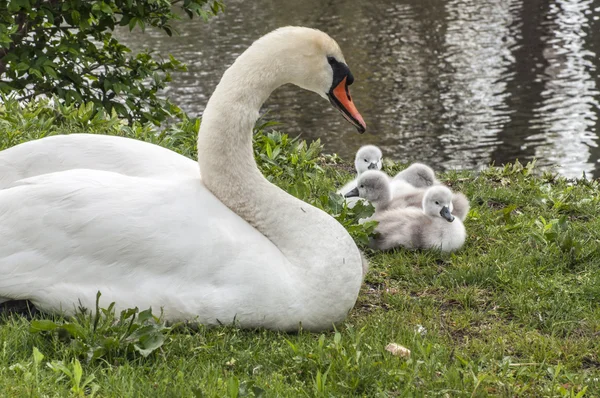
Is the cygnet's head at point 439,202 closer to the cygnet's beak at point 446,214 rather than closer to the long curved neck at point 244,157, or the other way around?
the cygnet's beak at point 446,214

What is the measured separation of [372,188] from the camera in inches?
240

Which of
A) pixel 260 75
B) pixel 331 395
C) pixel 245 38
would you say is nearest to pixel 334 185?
pixel 260 75

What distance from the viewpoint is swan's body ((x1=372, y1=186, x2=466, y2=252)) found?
5441 millimetres

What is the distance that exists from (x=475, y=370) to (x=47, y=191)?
2139 mm

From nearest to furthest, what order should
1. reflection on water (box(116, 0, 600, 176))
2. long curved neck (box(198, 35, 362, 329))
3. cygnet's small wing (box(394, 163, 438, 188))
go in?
long curved neck (box(198, 35, 362, 329)), cygnet's small wing (box(394, 163, 438, 188)), reflection on water (box(116, 0, 600, 176))

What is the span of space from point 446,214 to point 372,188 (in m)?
0.73

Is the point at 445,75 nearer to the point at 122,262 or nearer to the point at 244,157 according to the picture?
the point at 244,157

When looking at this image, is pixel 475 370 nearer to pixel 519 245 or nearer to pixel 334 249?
pixel 334 249

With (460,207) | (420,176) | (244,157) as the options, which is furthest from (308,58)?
(420,176)

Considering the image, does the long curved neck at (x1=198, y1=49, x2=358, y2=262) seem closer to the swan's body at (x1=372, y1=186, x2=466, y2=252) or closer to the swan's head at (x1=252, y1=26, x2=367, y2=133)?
the swan's head at (x1=252, y1=26, x2=367, y2=133)

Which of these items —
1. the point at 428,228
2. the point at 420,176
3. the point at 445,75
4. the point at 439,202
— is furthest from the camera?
the point at 445,75

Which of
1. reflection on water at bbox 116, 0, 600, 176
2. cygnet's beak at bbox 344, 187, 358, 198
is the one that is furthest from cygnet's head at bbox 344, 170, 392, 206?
reflection on water at bbox 116, 0, 600, 176

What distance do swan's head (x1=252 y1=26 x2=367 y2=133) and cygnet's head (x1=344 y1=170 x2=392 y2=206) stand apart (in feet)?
5.50

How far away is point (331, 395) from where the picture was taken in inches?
128
